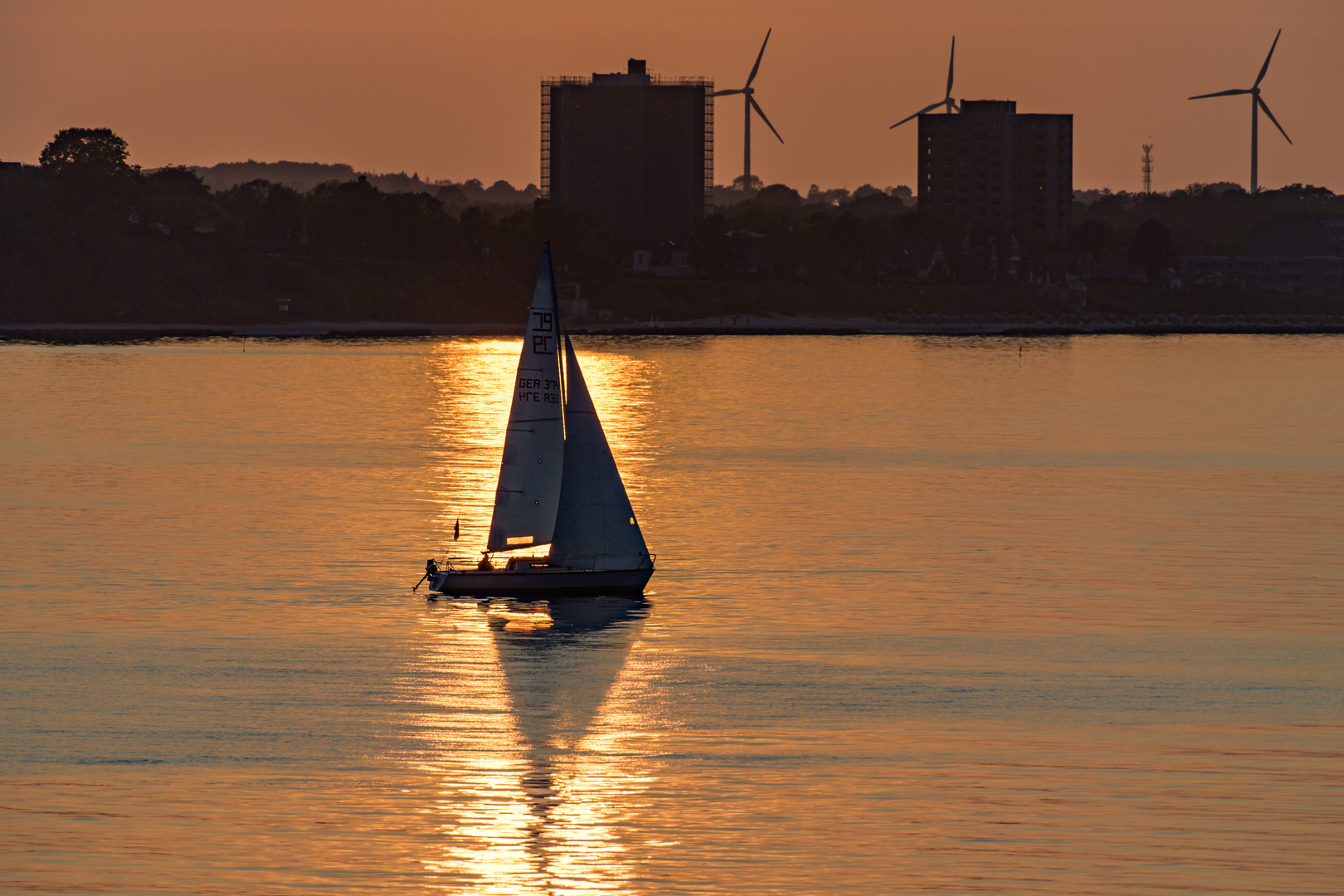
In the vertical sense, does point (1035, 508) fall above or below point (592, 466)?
below

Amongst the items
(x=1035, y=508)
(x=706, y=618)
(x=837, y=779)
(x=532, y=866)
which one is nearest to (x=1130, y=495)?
(x=1035, y=508)

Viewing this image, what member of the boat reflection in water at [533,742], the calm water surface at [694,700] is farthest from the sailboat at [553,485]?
the calm water surface at [694,700]

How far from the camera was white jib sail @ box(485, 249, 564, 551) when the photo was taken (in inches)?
2274

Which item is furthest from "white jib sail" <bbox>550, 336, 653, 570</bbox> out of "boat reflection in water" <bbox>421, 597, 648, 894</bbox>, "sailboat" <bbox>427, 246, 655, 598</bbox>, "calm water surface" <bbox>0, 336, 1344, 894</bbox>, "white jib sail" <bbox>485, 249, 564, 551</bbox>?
"calm water surface" <bbox>0, 336, 1344, 894</bbox>

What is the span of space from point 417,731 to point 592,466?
1827cm

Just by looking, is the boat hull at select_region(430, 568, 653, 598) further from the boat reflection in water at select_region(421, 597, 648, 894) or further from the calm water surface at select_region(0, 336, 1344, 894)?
the calm water surface at select_region(0, 336, 1344, 894)

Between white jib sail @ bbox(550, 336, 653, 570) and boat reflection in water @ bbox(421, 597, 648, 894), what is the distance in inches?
76.7

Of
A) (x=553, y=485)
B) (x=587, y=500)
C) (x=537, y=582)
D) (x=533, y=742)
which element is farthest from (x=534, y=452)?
(x=533, y=742)

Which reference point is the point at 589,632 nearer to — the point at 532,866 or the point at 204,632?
the point at 204,632

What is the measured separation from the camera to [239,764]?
126ft

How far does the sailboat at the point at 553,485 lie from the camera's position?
57719 mm

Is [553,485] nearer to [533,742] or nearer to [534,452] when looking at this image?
[534,452]

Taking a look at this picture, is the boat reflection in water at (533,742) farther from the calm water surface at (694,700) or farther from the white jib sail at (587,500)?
the white jib sail at (587,500)

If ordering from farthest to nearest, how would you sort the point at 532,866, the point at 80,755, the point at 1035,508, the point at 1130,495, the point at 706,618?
the point at 1130,495 → the point at 1035,508 → the point at 706,618 → the point at 80,755 → the point at 532,866
